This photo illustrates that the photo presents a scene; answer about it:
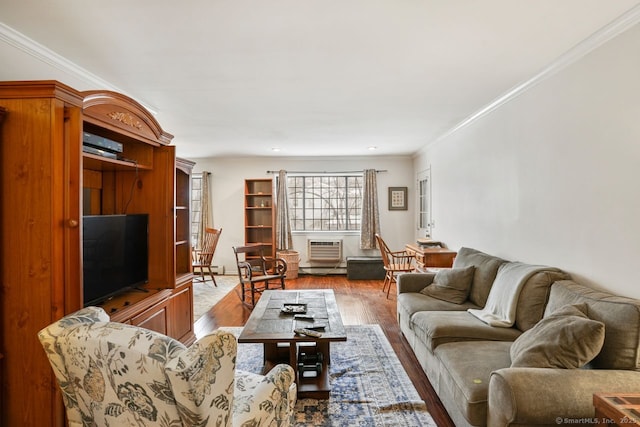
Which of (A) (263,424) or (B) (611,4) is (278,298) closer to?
(A) (263,424)

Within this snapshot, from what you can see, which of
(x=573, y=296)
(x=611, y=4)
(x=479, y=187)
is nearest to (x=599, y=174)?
(x=573, y=296)

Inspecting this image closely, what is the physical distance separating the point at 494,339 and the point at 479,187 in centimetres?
204

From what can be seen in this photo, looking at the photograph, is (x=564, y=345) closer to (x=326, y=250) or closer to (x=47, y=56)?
(x=47, y=56)

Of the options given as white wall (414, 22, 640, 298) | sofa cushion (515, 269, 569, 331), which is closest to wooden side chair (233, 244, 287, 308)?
white wall (414, 22, 640, 298)

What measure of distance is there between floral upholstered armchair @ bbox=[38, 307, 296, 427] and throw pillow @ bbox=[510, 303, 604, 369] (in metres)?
1.55

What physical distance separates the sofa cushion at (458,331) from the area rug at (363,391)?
1.38ft

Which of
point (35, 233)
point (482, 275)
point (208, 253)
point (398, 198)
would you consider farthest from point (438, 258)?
point (35, 233)

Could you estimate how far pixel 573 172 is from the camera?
2.44 meters

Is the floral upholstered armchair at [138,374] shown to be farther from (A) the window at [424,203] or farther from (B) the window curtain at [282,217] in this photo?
(B) the window curtain at [282,217]

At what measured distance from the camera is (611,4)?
5.99 ft

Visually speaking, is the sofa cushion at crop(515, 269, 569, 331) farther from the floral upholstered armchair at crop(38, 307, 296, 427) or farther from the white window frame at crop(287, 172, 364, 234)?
the white window frame at crop(287, 172, 364, 234)

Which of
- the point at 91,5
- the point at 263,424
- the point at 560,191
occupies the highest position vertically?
the point at 91,5

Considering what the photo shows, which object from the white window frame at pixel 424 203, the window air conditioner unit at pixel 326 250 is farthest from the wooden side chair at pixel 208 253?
the white window frame at pixel 424 203

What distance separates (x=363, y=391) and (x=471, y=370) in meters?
0.91
